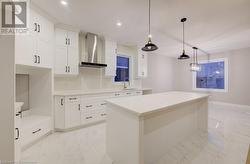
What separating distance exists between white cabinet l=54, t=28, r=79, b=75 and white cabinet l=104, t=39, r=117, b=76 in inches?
39.8

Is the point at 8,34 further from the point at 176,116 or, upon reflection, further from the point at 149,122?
the point at 176,116

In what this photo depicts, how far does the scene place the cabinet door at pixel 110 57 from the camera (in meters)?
4.13

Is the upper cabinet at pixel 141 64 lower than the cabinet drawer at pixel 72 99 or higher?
higher

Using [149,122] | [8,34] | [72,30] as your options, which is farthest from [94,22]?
[149,122]

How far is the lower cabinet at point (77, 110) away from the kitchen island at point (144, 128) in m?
1.45

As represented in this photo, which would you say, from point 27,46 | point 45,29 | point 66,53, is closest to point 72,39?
point 66,53

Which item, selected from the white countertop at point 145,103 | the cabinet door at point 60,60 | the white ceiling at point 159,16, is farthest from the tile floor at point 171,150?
the white ceiling at point 159,16

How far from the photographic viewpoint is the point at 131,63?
522 centimetres

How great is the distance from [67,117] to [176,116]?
2466 millimetres

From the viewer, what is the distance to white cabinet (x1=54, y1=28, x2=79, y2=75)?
313 cm

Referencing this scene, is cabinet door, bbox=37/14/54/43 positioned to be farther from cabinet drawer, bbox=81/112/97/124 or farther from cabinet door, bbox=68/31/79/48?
cabinet drawer, bbox=81/112/97/124

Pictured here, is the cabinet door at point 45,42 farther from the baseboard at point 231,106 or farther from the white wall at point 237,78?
the white wall at point 237,78

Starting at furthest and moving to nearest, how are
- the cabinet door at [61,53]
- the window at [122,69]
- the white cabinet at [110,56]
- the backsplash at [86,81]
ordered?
the window at [122,69] < the white cabinet at [110,56] < the backsplash at [86,81] < the cabinet door at [61,53]

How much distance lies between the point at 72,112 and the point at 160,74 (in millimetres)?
5071
